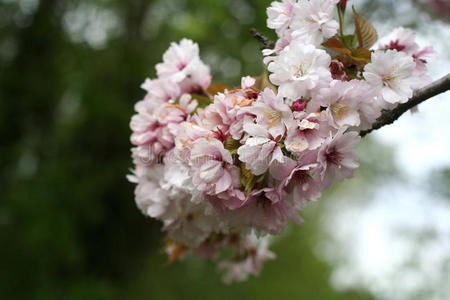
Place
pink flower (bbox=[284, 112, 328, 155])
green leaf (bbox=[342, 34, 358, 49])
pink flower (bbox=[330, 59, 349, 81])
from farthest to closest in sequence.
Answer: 1. green leaf (bbox=[342, 34, 358, 49])
2. pink flower (bbox=[330, 59, 349, 81])
3. pink flower (bbox=[284, 112, 328, 155])

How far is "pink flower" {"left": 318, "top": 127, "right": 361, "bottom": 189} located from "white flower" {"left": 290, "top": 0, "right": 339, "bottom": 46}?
243mm

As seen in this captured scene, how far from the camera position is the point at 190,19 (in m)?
5.58

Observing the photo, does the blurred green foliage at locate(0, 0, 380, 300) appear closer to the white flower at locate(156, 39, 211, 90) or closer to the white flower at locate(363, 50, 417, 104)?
the white flower at locate(156, 39, 211, 90)

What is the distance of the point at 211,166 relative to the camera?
84 cm

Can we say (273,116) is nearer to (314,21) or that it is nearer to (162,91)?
(314,21)

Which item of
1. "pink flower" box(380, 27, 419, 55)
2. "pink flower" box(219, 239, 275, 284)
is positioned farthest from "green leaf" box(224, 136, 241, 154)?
"pink flower" box(219, 239, 275, 284)

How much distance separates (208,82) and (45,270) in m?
3.08

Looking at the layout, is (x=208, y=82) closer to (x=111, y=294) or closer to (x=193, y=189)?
(x=193, y=189)

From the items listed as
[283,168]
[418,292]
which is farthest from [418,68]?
[418,292]

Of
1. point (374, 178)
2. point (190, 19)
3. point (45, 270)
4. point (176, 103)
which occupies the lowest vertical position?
point (176, 103)

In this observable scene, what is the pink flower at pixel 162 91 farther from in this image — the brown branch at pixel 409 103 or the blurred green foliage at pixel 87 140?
the blurred green foliage at pixel 87 140

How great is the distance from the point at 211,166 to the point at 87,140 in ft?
15.3

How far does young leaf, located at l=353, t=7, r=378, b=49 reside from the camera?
1.04 metres

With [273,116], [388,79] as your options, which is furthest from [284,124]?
[388,79]
